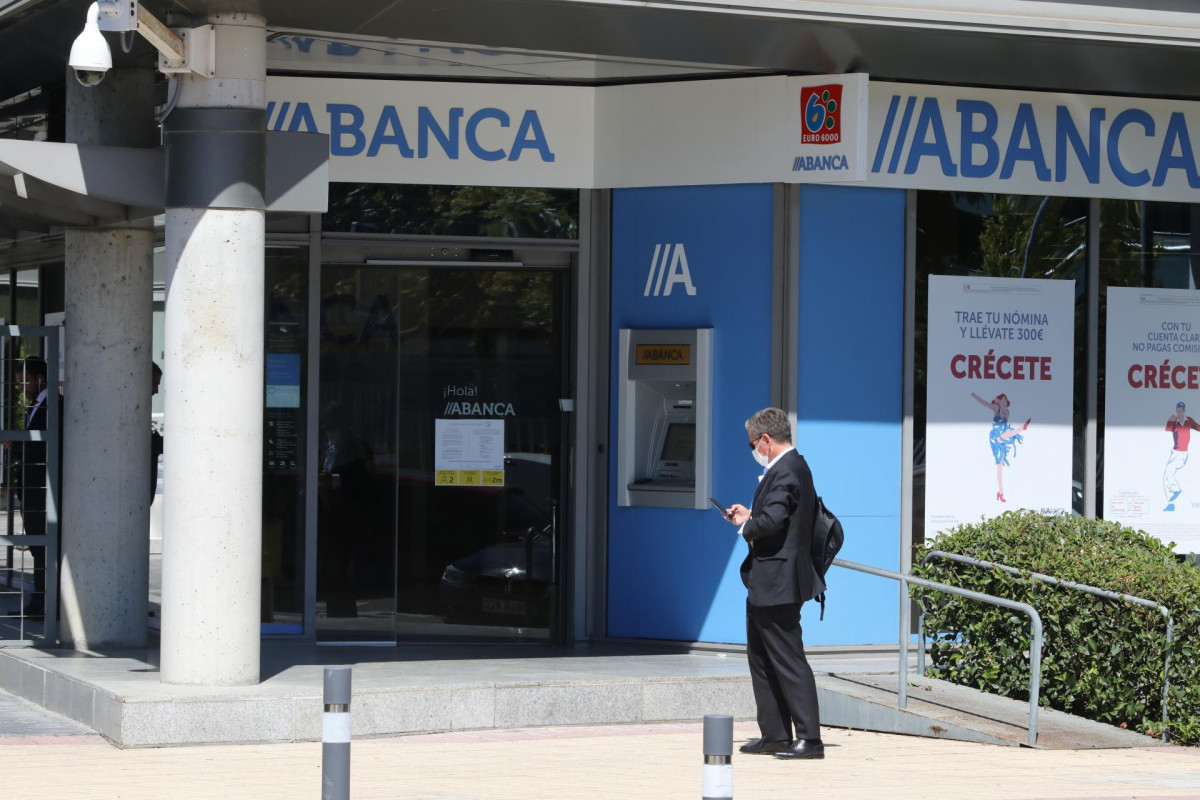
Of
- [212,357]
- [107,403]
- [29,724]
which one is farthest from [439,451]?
[29,724]

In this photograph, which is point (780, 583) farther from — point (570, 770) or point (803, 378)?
point (803, 378)

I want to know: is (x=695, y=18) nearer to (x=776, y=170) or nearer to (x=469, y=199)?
(x=776, y=170)

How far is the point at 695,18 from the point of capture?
28.9 feet

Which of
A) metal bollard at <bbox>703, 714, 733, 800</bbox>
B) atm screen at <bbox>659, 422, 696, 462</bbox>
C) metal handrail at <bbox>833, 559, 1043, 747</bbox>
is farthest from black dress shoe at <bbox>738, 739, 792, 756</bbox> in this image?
metal bollard at <bbox>703, 714, 733, 800</bbox>

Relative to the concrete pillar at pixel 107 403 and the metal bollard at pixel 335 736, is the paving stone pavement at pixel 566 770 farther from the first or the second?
the metal bollard at pixel 335 736

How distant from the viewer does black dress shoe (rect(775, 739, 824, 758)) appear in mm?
7910

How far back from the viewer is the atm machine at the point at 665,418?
34.6 ft

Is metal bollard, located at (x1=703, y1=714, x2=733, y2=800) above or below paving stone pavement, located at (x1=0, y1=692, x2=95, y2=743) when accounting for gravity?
above

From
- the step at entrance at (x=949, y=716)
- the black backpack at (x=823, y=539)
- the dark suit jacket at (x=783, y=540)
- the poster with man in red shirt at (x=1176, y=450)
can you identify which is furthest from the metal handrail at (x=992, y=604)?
the poster with man in red shirt at (x=1176, y=450)

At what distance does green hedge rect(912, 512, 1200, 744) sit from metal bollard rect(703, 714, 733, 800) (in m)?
4.89

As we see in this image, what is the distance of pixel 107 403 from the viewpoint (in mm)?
9820

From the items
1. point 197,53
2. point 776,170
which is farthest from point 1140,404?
point 197,53

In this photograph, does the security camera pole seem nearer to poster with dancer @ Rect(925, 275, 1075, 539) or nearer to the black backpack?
the black backpack

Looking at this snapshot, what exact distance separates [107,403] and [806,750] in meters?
4.59
